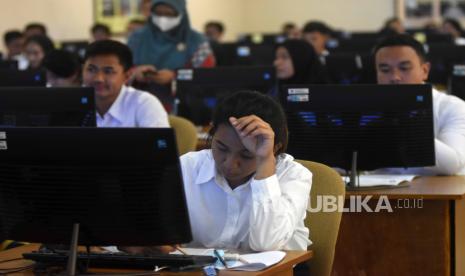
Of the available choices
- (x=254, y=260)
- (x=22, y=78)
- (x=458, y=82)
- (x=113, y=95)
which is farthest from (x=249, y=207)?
(x=458, y=82)

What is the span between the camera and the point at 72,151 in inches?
85.6

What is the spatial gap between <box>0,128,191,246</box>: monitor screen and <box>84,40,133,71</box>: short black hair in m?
2.42

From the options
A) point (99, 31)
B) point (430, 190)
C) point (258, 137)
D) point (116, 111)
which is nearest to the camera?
point (258, 137)

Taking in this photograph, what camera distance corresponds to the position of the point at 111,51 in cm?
466

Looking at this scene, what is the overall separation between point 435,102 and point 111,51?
61.5 inches

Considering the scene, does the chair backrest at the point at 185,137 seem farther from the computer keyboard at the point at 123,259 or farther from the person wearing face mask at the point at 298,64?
the person wearing face mask at the point at 298,64

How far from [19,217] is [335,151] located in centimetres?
160

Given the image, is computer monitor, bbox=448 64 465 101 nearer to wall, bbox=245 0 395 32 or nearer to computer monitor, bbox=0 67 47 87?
computer monitor, bbox=0 67 47 87

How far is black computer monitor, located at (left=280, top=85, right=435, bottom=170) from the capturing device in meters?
3.53

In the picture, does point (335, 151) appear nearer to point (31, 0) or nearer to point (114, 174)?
point (114, 174)

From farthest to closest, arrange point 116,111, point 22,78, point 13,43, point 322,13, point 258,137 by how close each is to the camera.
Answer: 1. point 322,13
2. point 13,43
3. point 22,78
4. point 116,111
5. point 258,137

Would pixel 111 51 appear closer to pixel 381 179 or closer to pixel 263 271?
pixel 381 179

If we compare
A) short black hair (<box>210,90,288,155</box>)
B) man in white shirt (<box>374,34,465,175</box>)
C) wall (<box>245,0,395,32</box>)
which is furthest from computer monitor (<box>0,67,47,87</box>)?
wall (<box>245,0,395,32</box>)

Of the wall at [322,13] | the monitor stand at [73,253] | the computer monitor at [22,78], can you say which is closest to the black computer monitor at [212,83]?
the computer monitor at [22,78]
